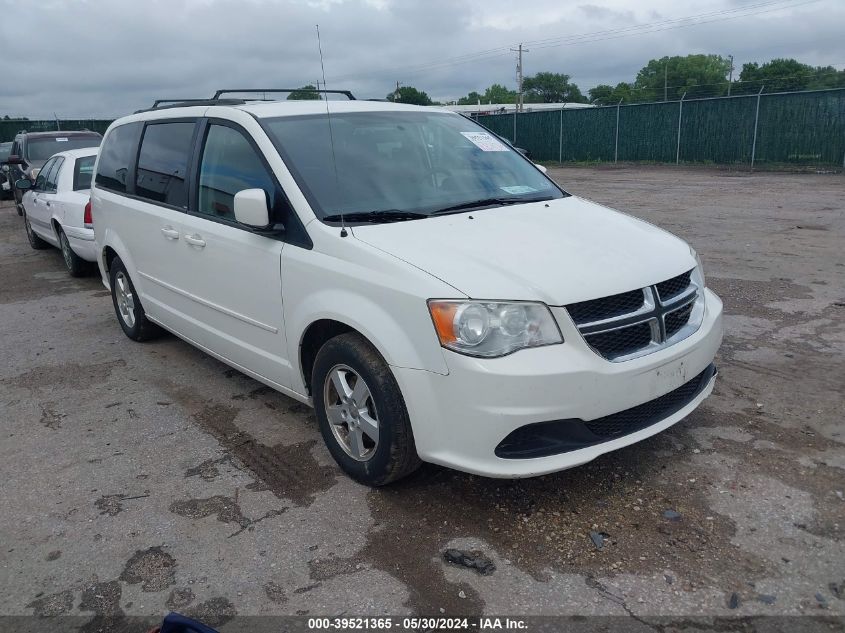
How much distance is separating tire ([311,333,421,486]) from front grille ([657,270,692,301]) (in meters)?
1.30

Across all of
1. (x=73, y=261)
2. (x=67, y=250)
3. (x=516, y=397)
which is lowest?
(x=73, y=261)

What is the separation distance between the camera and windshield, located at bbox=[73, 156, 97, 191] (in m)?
8.86

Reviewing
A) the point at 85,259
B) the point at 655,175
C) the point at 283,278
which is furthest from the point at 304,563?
the point at 655,175

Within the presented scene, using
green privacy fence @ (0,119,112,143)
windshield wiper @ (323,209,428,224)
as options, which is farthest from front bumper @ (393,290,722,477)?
green privacy fence @ (0,119,112,143)

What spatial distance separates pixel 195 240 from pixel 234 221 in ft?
1.49

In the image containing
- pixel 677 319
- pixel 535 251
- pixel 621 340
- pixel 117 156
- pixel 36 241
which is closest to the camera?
pixel 621 340

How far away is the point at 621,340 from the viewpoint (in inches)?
123

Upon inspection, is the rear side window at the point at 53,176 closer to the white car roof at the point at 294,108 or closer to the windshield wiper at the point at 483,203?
the white car roof at the point at 294,108

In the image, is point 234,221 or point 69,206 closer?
point 234,221

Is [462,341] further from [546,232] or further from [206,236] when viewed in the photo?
[206,236]

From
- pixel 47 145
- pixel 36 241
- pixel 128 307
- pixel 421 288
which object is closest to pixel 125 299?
pixel 128 307

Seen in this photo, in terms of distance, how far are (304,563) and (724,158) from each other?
22.8 meters

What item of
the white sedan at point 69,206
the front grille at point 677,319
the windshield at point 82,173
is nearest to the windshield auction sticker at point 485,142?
the front grille at point 677,319

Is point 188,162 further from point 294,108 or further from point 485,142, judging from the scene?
point 485,142
